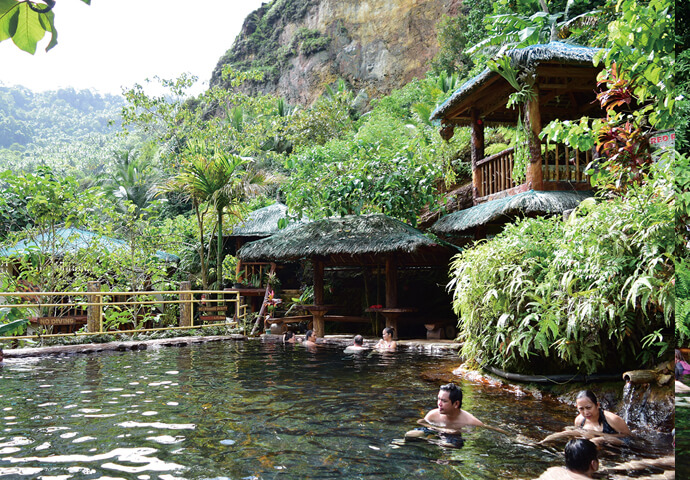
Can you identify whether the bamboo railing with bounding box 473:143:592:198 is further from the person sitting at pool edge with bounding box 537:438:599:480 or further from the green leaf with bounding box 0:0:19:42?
the green leaf with bounding box 0:0:19:42

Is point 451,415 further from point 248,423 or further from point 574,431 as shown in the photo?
point 248,423

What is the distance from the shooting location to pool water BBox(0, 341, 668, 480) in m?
3.31

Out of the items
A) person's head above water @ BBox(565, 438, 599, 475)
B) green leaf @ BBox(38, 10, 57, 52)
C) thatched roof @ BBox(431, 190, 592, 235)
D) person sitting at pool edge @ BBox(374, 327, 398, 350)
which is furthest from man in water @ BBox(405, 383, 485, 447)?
person sitting at pool edge @ BBox(374, 327, 398, 350)

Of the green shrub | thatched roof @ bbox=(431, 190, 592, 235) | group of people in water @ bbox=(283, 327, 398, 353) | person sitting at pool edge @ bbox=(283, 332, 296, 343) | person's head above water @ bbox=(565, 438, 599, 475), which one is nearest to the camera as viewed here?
person's head above water @ bbox=(565, 438, 599, 475)

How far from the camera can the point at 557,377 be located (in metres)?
5.37

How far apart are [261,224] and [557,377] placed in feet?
40.7

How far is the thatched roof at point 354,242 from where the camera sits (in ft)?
34.6

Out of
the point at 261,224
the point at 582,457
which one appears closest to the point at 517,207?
the point at 582,457

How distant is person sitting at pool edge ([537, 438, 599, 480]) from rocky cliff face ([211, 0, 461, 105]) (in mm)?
25565

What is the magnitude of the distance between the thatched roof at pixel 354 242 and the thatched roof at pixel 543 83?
8.04ft

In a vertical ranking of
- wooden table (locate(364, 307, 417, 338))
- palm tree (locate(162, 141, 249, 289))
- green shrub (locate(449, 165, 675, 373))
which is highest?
palm tree (locate(162, 141, 249, 289))

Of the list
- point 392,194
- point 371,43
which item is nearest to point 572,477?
point 392,194

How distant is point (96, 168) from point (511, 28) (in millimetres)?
24452

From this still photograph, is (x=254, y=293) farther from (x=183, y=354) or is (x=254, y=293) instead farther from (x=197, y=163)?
(x=183, y=354)
